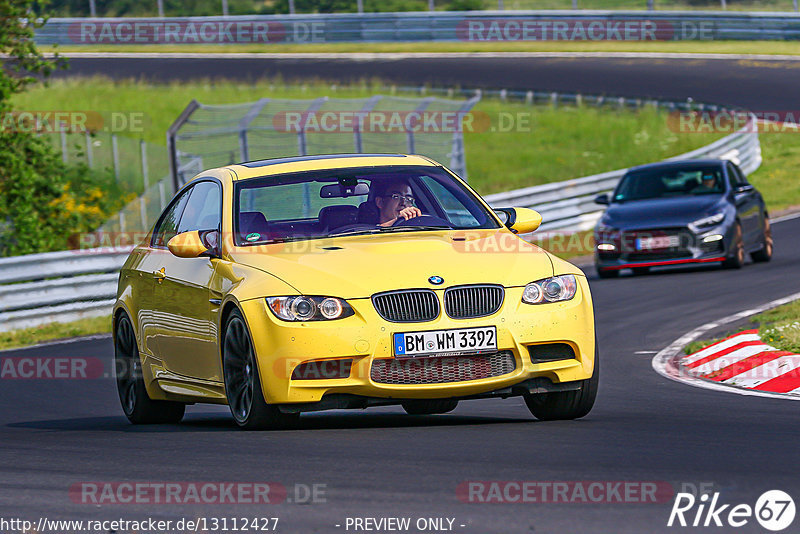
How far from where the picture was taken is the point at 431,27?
164ft

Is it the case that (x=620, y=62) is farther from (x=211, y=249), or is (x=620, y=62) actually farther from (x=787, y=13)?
(x=211, y=249)

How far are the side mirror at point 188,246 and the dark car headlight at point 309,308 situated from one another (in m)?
1.03

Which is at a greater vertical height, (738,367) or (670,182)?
(738,367)

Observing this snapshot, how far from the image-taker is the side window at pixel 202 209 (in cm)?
941

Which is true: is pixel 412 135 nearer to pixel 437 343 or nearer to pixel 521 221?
pixel 521 221

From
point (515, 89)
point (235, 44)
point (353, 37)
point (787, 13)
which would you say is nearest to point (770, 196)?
point (515, 89)

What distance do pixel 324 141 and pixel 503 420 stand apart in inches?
657

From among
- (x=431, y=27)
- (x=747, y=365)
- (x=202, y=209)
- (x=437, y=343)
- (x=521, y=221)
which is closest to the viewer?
(x=437, y=343)

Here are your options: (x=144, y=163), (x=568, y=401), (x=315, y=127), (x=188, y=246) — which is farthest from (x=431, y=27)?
(x=568, y=401)

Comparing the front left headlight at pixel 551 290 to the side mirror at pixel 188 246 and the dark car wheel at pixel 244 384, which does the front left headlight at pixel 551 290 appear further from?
the side mirror at pixel 188 246

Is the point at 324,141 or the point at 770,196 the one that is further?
the point at 770,196

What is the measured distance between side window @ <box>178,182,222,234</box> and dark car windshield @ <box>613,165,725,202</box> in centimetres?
1110

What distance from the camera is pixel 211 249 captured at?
8977mm

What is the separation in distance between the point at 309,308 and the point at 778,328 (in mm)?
5777
